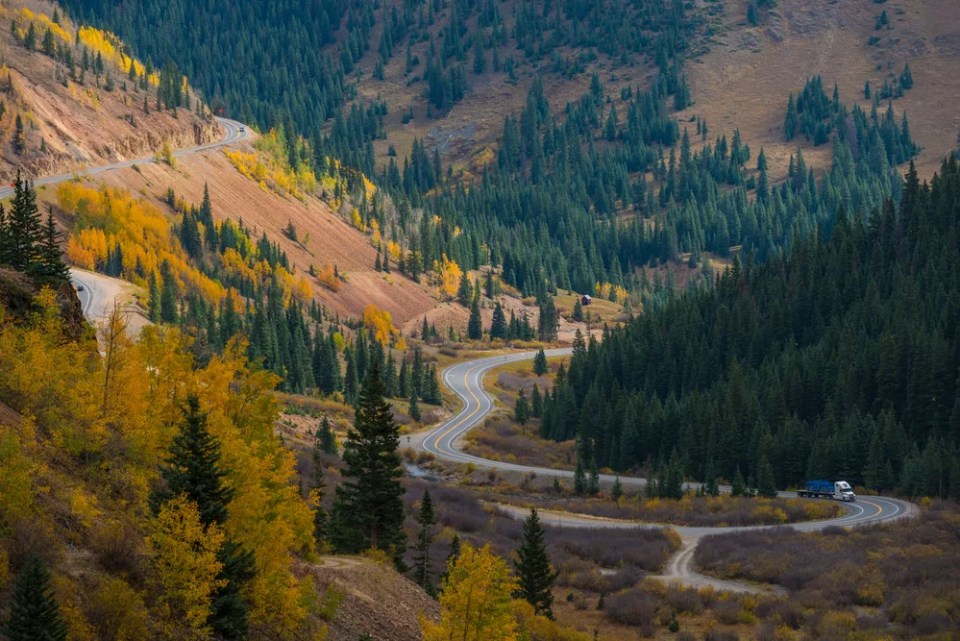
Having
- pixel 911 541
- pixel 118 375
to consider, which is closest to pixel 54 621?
pixel 118 375

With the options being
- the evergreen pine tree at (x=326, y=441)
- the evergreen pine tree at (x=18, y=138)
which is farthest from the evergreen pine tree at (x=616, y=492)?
the evergreen pine tree at (x=18, y=138)

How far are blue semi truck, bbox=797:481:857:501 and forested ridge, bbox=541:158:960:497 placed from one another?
14.6 feet

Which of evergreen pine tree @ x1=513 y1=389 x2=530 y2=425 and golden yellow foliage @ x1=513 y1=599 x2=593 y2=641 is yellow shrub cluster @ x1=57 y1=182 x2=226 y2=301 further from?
golden yellow foliage @ x1=513 y1=599 x2=593 y2=641

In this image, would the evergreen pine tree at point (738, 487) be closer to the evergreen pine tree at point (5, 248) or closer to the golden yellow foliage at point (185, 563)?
the evergreen pine tree at point (5, 248)

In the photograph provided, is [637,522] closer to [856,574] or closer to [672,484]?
[672,484]

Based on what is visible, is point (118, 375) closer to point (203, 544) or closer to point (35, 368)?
point (35, 368)

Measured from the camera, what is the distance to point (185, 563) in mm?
40906

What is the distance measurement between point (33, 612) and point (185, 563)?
691 cm

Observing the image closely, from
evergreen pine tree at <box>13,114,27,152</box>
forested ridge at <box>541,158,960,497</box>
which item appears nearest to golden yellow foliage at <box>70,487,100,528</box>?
forested ridge at <box>541,158,960,497</box>

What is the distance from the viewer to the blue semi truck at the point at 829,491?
10956 cm

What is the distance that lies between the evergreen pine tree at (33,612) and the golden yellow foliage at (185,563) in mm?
5898

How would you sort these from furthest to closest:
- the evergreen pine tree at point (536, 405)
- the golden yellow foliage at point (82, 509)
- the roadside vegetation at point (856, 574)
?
the evergreen pine tree at point (536, 405) → the roadside vegetation at point (856, 574) → the golden yellow foliage at point (82, 509)

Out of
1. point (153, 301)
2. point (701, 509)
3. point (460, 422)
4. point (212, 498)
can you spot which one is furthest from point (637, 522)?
point (153, 301)

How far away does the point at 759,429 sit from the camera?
12562 cm
